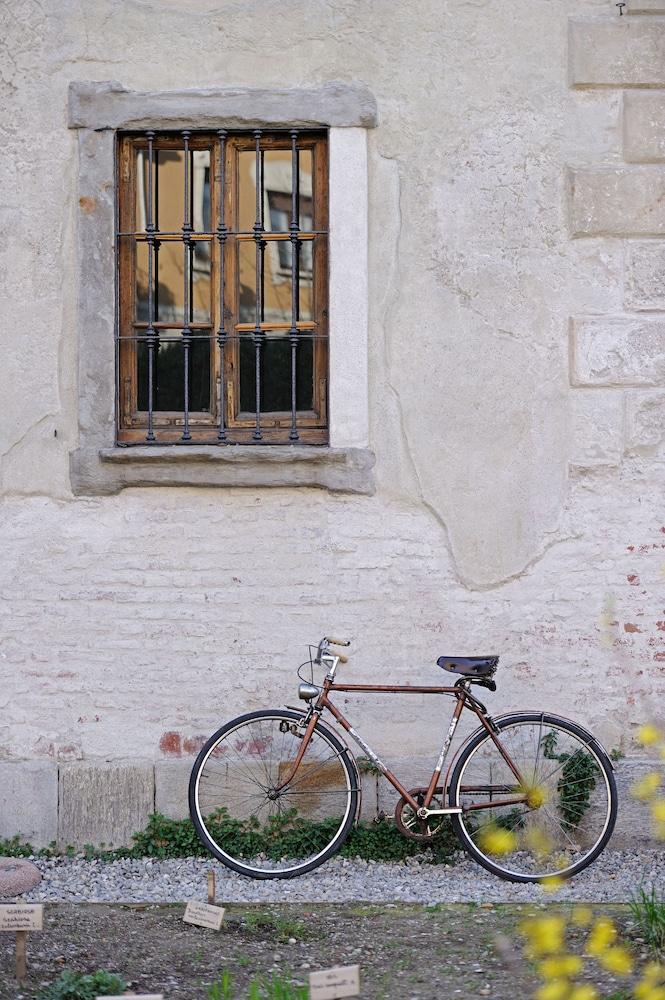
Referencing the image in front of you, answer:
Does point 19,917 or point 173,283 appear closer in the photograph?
point 19,917

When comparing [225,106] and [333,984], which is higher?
[225,106]

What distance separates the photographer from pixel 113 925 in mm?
4559

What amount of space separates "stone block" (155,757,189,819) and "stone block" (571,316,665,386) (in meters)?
2.52

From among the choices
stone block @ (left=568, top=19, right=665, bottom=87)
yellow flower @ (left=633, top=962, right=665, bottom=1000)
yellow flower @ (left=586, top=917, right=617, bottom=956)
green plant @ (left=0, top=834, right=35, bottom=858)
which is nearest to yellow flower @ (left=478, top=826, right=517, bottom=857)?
yellow flower @ (left=586, top=917, right=617, bottom=956)

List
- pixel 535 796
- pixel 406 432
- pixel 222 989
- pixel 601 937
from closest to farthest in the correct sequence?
pixel 601 937, pixel 222 989, pixel 535 796, pixel 406 432

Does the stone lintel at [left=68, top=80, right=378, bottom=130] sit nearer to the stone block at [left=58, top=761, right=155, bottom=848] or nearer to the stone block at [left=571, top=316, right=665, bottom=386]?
the stone block at [left=571, top=316, right=665, bottom=386]

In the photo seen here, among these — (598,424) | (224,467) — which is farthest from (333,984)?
(598,424)

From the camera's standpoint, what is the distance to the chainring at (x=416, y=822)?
A: 5098mm

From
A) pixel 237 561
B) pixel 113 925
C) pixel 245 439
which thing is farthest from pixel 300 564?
pixel 113 925

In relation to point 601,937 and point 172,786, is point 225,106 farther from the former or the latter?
point 601,937

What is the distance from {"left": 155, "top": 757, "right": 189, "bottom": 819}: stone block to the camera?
5.42 metres

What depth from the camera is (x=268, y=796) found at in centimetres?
526

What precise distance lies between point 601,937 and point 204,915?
6.05 feet

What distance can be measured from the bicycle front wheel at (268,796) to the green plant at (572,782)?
3.05 feet
